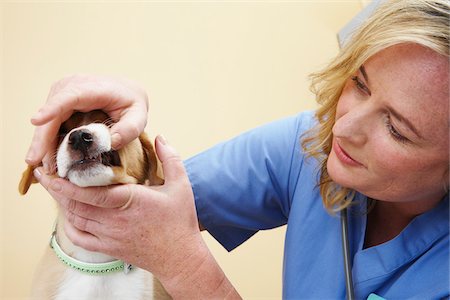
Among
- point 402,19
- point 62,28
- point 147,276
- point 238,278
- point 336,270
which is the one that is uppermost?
point 402,19

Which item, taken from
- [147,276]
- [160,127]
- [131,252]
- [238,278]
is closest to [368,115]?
[131,252]

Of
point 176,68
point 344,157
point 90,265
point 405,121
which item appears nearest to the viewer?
point 405,121

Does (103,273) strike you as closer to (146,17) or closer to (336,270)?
(336,270)

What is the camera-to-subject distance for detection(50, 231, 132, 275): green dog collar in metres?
0.97

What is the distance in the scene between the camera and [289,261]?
99cm

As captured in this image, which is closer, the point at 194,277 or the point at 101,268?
the point at 194,277

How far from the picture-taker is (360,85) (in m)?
0.83

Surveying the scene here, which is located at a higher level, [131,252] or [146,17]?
[146,17]

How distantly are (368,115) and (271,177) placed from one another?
357 millimetres

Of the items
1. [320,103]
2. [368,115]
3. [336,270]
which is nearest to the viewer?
[368,115]

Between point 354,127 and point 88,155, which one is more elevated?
point 354,127

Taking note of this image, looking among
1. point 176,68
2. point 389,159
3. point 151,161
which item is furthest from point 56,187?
point 176,68

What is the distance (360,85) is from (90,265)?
674 mm

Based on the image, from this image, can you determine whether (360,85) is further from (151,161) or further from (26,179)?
(26,179)
